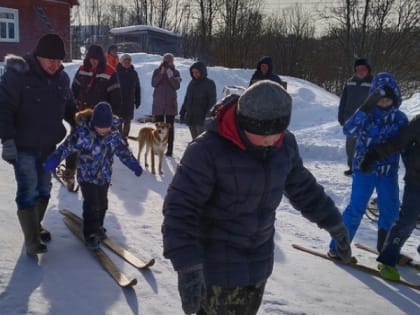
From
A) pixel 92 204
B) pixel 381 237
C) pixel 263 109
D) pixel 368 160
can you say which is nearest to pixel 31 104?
pixel 92 204

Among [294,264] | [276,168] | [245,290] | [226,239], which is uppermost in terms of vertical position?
[276,168]

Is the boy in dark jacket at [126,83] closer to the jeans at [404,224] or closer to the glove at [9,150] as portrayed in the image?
the glove at [9,150]

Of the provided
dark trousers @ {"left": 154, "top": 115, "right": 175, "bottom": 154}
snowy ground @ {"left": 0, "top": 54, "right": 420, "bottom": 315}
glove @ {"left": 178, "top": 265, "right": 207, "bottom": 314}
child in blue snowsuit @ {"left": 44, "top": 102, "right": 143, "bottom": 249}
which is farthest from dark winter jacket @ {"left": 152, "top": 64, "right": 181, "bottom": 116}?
glove @ {"left": 178, "top": 265, "right": 207, "bottom": 314}

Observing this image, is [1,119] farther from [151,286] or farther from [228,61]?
[228,61]

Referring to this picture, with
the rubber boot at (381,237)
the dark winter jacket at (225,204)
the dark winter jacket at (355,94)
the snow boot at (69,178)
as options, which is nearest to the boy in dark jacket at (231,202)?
the dark winter jacket at (225,204)

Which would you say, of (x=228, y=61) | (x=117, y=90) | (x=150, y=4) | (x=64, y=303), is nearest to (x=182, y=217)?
(x=64, y=303)

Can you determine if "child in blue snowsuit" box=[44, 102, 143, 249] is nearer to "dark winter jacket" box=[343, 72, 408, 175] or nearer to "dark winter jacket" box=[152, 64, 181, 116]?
"dark winter jacket" box=[343, 72, 408, 175]

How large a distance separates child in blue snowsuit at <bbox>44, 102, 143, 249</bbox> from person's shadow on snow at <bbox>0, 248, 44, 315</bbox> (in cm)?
56

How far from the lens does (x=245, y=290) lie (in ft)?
7.46

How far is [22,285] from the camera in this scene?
359 cm

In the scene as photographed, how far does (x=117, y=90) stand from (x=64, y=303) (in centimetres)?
378

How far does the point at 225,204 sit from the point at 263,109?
18.9 inches

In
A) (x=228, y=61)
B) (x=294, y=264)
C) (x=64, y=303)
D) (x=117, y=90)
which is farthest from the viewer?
(x=228, y=61)

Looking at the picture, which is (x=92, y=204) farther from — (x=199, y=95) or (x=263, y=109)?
(x=199, y=95)
